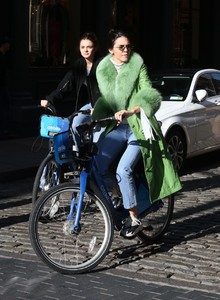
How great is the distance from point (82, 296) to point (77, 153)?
4.01ft

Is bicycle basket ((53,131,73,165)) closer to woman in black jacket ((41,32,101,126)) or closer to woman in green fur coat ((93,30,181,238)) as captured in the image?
woman in green fur coat ((93,30,181,238))

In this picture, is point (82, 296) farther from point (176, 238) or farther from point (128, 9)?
point (128, 9)

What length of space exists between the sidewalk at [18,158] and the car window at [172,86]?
2087mm

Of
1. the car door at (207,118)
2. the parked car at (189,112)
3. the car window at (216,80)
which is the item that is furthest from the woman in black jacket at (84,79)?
the car window at (216,80)

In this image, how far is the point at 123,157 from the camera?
6180 millimetres

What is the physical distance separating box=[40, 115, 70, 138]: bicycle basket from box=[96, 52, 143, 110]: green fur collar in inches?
16.2

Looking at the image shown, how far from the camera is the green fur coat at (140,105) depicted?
6.18m

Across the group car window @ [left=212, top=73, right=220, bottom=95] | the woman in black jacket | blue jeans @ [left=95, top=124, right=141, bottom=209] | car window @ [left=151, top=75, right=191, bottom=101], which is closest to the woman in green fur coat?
blue jeans @ [left=95, top=124, right=141, bottom=209]

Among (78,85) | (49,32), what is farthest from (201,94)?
(49,32)

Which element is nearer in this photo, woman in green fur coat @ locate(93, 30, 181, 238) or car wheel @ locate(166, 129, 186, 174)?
woman in green fur coat @ locate(93, 30, 181, 238)

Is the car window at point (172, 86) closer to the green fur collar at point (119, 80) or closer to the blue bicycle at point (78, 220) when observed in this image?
the green fur collar at point (119, 80)

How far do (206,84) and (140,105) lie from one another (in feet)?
20.8

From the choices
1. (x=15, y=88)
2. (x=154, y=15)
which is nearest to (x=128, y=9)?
(x=154, y=15)

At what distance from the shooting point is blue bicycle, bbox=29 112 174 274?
577cm
